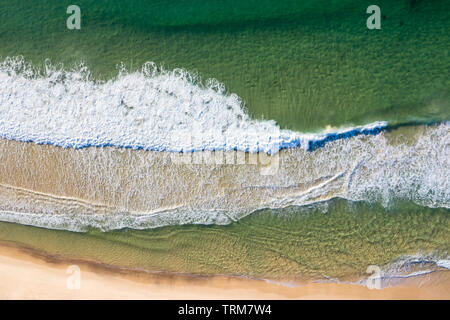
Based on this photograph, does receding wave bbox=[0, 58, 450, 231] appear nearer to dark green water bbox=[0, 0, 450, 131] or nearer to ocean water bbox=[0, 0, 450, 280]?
ocean water bbox=[0, 0, 450, 280]

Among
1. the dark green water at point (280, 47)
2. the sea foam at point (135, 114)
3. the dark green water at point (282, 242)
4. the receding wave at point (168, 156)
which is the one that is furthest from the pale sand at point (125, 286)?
the dark green water at point (280, 47)

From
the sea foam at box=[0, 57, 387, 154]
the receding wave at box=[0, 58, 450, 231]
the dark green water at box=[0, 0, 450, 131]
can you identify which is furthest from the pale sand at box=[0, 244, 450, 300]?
the dark green water at box=[0, 0, 450, 131]

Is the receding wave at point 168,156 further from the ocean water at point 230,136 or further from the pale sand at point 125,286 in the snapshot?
the pale sand at point 125,286

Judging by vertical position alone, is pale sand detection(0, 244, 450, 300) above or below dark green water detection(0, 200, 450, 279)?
below

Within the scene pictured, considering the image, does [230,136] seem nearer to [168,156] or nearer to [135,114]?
[168,156]

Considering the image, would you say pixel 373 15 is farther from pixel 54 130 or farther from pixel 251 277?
pixel 54 130

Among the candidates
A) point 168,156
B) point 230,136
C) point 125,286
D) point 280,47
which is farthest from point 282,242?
point 280,47

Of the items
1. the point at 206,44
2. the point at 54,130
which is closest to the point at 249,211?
the point at 206,44
